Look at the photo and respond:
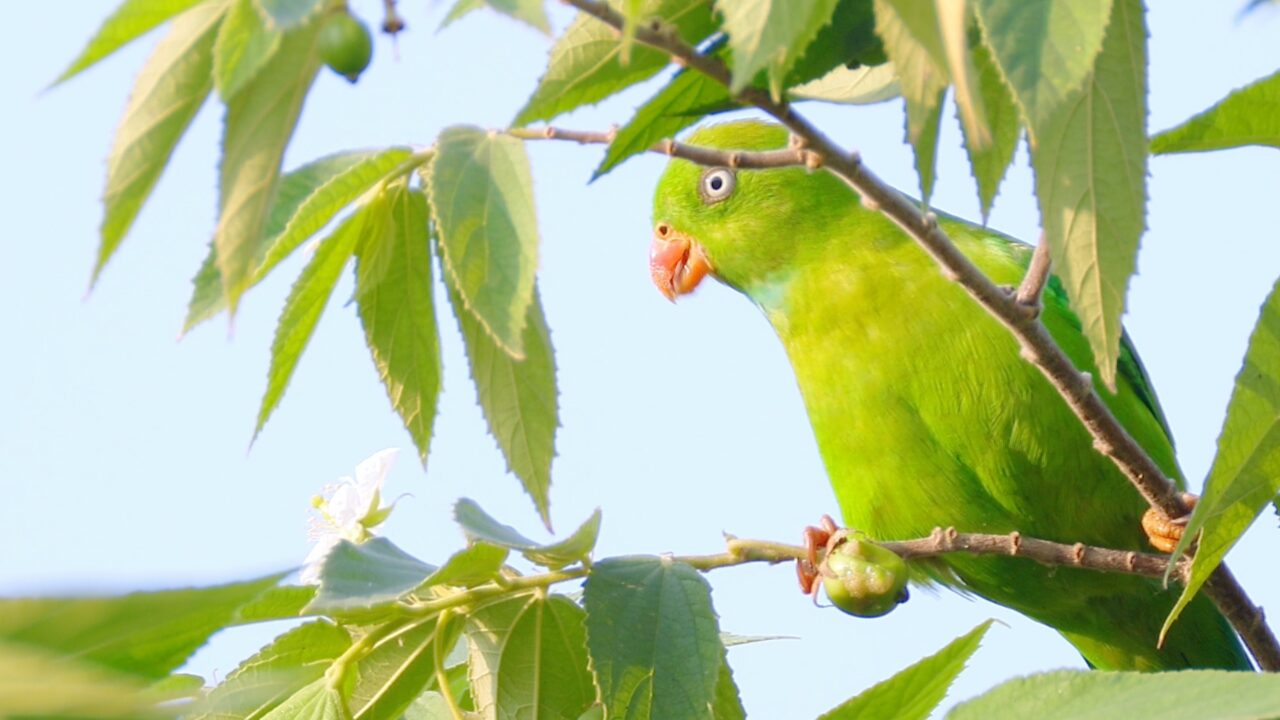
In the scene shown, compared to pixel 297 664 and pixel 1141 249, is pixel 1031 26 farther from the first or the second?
pixel 297 664

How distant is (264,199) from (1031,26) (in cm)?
54

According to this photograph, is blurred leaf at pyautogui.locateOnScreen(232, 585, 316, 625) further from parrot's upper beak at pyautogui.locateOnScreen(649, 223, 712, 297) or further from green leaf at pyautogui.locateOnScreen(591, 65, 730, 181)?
parrot's upper beak at pyautogui.locateOnScreen(649, 223, 712, 297)

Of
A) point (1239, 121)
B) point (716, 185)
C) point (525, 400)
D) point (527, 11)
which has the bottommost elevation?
→ point (525, 400)

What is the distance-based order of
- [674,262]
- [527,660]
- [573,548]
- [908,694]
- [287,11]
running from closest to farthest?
[287,11] < [908,694] < [573,548] < [527,660] < [674,262]

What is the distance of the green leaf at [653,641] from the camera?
4.66 ft

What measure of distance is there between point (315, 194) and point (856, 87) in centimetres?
60

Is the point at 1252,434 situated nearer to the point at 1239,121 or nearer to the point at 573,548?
the point at 1239,121

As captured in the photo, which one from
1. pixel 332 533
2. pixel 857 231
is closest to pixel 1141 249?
pixel 332 533

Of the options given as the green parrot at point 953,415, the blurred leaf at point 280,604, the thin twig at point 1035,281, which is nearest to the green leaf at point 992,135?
the thin twig at point 1035,281

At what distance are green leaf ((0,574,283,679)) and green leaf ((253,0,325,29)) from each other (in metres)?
0.34

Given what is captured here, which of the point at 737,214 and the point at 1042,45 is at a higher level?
the point at 737,214

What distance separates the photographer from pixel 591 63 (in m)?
1.21

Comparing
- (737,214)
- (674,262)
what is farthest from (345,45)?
(674,262)

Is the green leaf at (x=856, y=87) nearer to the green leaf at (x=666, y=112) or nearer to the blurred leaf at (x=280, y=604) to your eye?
the green leaf at (x=666, y=112)
